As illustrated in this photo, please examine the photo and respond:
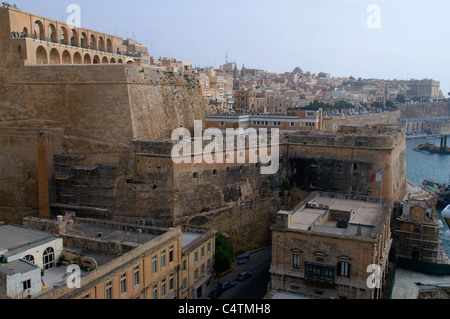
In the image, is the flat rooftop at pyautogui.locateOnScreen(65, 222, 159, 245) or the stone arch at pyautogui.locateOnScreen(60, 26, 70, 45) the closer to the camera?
the flat rooftop at pyautogui.locateOnScreen(65, 222, 159, 245)

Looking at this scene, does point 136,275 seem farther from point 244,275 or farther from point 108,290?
point 244,275

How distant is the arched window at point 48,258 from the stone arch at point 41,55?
13343mm

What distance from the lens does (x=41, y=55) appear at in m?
23.2

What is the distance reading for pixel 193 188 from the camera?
21.4 meters

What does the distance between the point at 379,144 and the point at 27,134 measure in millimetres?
18142

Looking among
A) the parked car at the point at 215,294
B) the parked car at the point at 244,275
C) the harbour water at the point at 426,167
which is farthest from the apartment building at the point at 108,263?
the harbour water at the point at 426,167

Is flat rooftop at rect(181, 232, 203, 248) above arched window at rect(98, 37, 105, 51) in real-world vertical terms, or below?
below

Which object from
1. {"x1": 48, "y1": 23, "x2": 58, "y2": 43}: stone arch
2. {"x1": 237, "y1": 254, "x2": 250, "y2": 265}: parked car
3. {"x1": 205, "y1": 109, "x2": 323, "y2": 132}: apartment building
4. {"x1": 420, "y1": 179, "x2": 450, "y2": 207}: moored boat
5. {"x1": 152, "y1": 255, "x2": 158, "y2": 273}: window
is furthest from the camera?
{"x1": 420, "y1": 179, "x2": 450, "y2": 207}: moored boat

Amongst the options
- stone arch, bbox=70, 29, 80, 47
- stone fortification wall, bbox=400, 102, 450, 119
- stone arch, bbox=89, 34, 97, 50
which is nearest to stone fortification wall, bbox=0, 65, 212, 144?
stone arch, bbox=70, 29, 80, 47

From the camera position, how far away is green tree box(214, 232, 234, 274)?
19217 millimetres

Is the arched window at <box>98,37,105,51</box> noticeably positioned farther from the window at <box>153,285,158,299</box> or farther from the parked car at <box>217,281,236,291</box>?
the window at <box>153,285,158,299</box>

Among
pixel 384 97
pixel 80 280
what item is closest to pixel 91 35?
pixel 80 280

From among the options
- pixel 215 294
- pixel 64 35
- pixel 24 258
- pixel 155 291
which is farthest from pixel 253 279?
pixel 64 35

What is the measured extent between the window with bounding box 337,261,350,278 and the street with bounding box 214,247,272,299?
4224 mm
